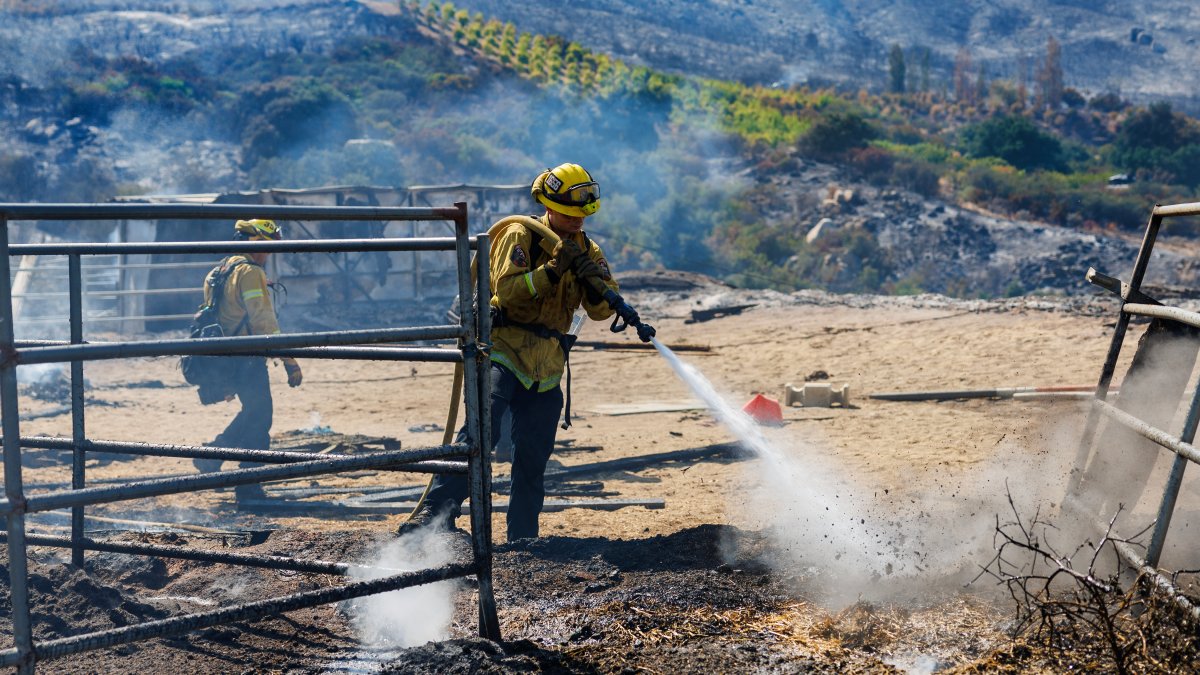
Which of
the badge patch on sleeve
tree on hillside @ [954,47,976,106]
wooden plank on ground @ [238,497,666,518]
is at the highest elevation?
tree on hillside @ [954,47,976,106]

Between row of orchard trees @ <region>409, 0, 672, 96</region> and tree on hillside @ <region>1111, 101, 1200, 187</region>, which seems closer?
tree on hillside @ <region>1111, 101, 1200, 187</region>

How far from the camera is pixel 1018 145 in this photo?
3831 centimetres

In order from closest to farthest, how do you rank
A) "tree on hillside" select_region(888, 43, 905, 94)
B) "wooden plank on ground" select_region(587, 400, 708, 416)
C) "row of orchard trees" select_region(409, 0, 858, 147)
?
"wooden plank on ground" select_region(587, 400, 708, 416)
"row of orchard trees" select_region(409, 0, 858, 147)
"tree on hillside" select_region(888, 43, 905, 94)

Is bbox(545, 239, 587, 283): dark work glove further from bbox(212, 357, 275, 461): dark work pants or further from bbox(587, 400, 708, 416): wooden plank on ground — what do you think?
bbox(587, 400, 708, 416): wooden plank on ground

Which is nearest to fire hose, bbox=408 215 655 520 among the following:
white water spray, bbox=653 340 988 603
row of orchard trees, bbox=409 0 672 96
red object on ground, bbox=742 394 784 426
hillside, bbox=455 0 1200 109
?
white water spray, bbox=653 340 988 603

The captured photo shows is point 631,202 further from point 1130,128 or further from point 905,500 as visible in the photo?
point 905,500

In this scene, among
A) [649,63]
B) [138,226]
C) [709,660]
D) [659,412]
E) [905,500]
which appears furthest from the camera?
[649,63]

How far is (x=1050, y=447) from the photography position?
6.56m

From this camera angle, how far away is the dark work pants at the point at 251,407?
6945mm

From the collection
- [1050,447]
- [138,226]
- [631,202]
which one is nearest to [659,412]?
[1050,447]

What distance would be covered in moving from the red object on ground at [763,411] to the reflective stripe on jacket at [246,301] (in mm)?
4241

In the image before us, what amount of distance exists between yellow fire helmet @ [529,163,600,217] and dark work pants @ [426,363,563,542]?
84cm

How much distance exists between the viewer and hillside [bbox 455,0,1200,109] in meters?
61.0

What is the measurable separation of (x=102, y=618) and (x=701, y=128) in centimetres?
3766
